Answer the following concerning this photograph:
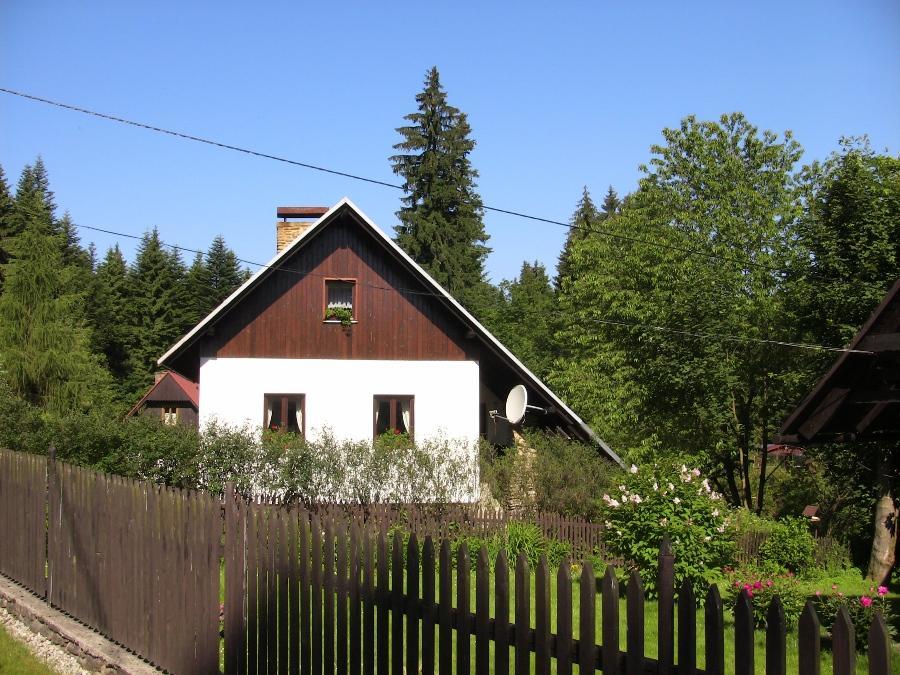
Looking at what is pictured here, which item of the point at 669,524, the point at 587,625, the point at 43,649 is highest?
the point at 587,625

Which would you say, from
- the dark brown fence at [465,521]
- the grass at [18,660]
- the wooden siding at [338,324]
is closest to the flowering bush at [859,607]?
the dark brown fence at [465,521]

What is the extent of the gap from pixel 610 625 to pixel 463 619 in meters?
0.98

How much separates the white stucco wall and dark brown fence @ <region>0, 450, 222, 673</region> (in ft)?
31.4

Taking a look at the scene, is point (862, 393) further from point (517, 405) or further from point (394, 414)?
point (394, 414)

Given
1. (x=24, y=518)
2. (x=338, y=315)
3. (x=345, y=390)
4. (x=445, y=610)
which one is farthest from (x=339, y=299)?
(x=445, y=610)

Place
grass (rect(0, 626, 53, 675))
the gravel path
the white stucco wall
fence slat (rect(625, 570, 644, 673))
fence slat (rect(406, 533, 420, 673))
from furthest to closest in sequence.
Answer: the white stucco wall
the gravel path
grass (rect(0, 626, 53, 675))
fence slat (rect(406, 533, 420, 673))
fence slat (rect(625, 570, 644, 673))

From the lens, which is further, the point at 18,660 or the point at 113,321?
the point at 113,321

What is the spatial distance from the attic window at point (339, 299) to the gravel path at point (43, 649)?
11.7 metres

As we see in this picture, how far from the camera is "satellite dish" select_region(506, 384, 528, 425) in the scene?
20362mm

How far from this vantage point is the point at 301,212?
80.7 feet

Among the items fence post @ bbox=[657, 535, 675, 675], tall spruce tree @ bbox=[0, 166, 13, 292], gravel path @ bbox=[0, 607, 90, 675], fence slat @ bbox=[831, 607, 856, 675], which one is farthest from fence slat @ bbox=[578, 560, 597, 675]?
tall spruce tree @ bbox=[0, 166, 13, 292]

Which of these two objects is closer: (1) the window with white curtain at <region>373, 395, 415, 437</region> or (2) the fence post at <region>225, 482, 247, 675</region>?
(2) the fence post at <region>225, 482, 247, 675</region>

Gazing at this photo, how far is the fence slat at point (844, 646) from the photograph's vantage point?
283 cm

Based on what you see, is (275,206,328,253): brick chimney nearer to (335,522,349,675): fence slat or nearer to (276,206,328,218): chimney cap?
(276,206,328,218): chimney cap
